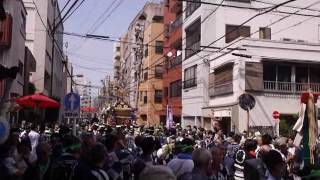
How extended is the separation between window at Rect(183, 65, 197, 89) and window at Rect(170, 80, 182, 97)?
265cm

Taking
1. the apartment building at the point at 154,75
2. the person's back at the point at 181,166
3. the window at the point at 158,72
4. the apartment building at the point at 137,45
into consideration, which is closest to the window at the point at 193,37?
the apartment building at the point at 137,45

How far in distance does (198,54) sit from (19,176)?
116ft

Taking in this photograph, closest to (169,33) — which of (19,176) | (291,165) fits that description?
(291,165)

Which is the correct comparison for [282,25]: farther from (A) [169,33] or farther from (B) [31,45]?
(B) [31,45]

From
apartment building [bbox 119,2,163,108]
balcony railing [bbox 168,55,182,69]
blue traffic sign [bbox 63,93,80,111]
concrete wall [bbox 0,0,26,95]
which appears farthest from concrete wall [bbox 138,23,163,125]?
blue traffic sign [bbox 63,93,80,111]

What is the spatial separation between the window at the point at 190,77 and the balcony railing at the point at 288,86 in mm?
10342

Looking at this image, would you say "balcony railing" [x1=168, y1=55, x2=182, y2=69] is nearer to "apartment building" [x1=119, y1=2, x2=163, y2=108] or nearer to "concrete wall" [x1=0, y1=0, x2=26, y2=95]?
"apartment building" [x1=119, y1=2, x2=163, y2=108]

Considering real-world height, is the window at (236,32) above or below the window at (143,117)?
above

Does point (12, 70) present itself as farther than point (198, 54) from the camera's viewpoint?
No

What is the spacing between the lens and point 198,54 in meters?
42.1

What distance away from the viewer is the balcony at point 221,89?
33969mm

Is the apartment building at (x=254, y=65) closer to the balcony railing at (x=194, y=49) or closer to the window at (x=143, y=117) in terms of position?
the balcony railing at (x=194, y=49)

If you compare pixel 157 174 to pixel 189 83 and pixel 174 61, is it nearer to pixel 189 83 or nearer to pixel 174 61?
pixel 189 83

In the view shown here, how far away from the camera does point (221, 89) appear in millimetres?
36000
